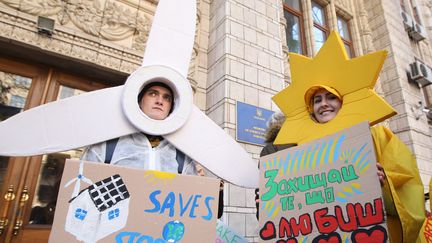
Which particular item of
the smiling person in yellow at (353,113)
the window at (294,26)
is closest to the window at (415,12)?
the window at (294,26)

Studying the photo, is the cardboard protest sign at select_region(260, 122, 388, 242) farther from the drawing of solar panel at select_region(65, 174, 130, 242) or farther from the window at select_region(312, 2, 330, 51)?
the window at select_region(312, 2, 330, 51)

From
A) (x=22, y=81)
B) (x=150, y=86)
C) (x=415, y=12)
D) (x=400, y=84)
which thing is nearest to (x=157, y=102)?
(x=150, y=86)

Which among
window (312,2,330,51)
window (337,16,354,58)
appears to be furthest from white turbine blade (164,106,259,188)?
window (337,16,354,58)

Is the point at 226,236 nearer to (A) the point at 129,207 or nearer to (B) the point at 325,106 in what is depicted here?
(A) the point at 129,207

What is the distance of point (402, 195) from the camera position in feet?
3.46

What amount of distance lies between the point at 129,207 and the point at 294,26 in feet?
16.4

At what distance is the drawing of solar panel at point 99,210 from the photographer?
847 mm

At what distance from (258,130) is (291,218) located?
2.20 meters

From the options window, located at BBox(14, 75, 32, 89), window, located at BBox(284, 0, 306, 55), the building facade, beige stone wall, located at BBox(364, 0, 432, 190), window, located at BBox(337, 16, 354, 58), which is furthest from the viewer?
window, located at BBox(337, 16, 354, 58)

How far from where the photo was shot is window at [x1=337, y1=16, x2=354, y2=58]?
6.00 m

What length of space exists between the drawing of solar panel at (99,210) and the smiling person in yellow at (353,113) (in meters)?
0.76

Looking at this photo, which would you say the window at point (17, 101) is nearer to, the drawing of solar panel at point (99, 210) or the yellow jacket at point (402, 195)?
the drawing of solar panel at point (99, 210)

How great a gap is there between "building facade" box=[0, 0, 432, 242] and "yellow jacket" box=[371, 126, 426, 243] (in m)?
1.81

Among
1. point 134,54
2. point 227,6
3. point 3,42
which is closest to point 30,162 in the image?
point 3,42
